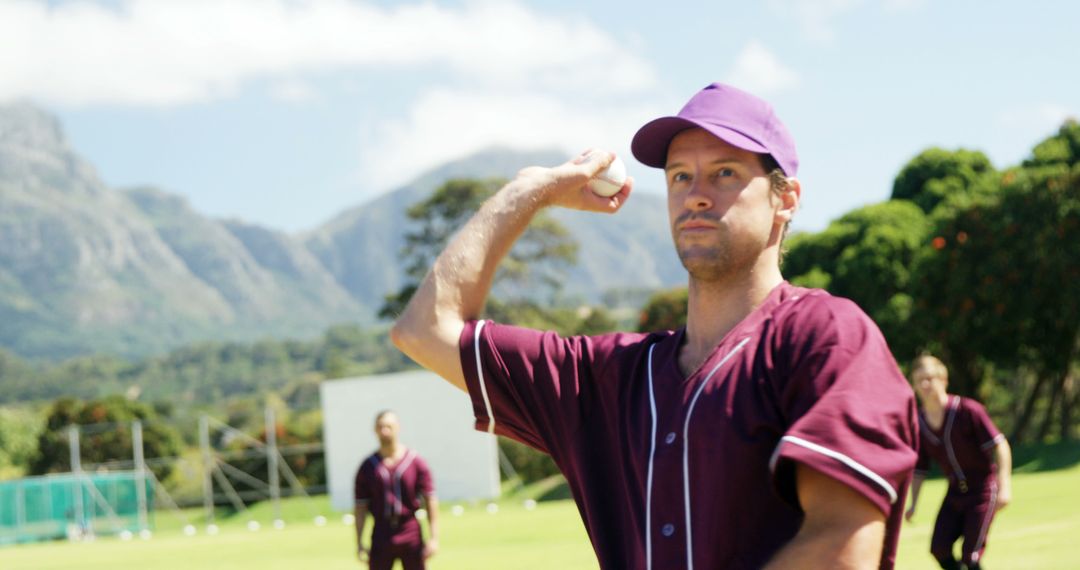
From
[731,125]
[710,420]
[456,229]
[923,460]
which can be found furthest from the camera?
[456,229]

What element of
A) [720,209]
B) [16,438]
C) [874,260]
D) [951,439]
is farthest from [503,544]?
[16,438]

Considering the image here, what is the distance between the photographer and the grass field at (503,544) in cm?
1647

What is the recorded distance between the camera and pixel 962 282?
36.7 meters

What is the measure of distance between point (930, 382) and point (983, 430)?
1.92 feet

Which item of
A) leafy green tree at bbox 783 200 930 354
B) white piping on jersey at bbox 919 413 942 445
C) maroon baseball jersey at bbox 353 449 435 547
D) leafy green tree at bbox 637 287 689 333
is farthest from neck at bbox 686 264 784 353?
leafy green tree at bbox 637 287 689 333

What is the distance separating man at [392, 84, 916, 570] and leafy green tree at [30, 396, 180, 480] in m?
50.6

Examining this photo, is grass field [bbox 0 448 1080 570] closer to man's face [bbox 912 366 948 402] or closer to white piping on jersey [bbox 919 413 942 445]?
white piping on jersey [bbox 919 413 942 445]

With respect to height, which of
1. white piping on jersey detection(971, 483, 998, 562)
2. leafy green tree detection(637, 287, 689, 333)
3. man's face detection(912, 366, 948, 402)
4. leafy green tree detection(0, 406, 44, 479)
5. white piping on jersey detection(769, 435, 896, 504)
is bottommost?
white piping on jersey detection(971, 483, 998, 562)

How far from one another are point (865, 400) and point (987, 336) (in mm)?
36108

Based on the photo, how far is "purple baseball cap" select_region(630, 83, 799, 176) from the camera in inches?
125

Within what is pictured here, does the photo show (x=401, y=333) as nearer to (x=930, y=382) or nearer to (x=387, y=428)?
(x=930, y=382)

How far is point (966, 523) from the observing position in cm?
1165

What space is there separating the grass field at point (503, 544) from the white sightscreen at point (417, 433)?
3.19ft

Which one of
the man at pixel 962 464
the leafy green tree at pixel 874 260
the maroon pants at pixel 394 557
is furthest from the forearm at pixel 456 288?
the leafy green tree at pixel 874 260
